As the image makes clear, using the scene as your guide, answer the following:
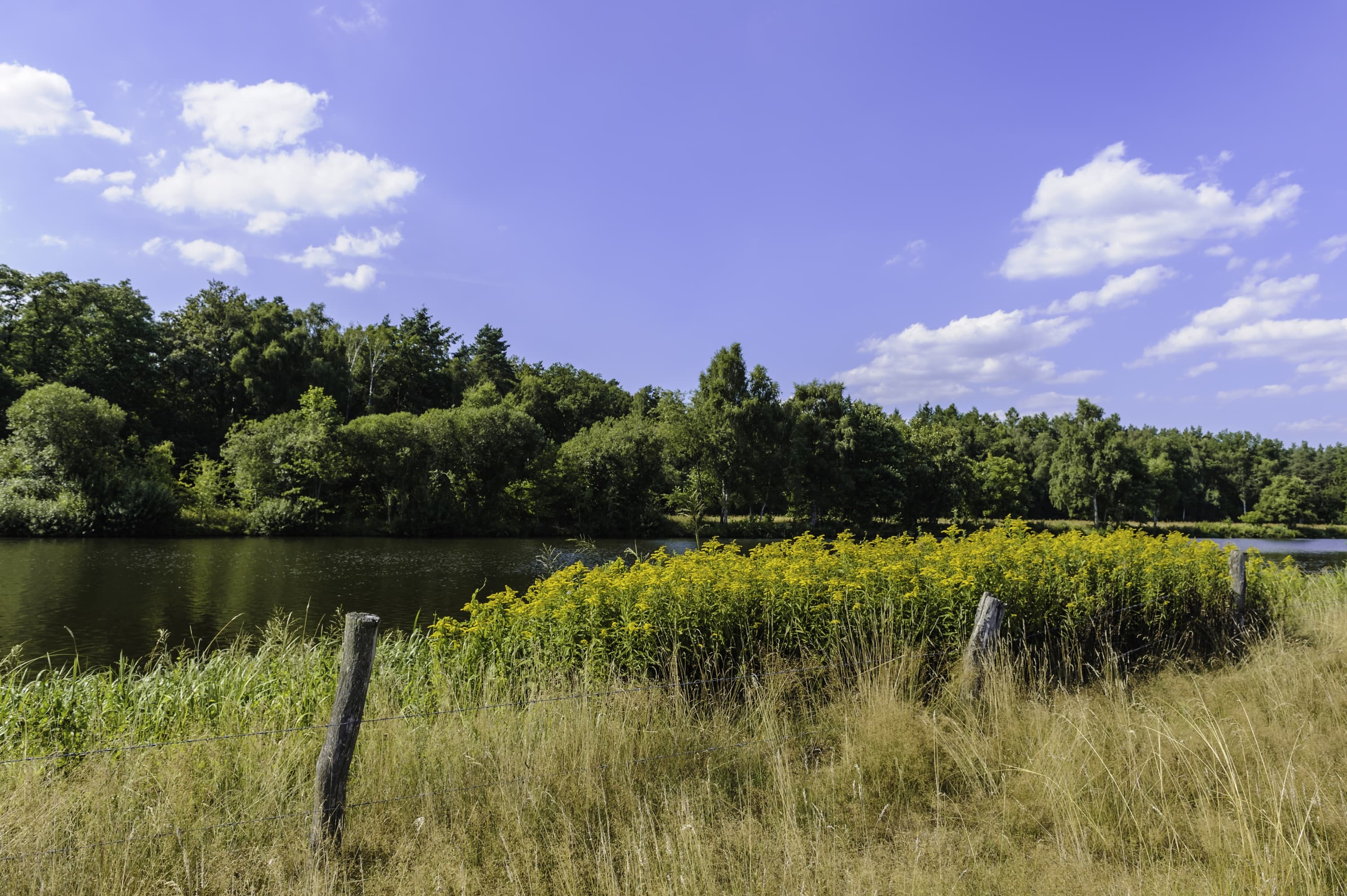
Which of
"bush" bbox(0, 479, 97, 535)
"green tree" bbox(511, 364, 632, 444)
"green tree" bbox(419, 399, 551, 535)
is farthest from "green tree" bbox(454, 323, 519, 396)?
"bush" bbox(0, 479, 97, 535)

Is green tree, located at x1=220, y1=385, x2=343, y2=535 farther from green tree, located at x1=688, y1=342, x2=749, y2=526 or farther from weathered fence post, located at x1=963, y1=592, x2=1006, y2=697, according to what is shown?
weathered fence post, located at x1=963, y1=592, x2=1006, y2=697

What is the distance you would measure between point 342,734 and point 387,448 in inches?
1510

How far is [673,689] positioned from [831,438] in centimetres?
3822

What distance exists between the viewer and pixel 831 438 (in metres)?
41.3

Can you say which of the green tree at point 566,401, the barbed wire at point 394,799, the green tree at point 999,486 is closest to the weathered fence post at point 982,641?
the barbed wire at point 394,799

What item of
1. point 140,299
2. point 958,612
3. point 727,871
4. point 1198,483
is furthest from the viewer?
point 1198,483

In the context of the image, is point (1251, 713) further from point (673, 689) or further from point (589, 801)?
point (589, 801)

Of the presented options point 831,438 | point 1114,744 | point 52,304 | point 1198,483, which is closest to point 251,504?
point 52,304

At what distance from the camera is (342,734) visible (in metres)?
3.13

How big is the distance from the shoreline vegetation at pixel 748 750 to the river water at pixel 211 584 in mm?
1765

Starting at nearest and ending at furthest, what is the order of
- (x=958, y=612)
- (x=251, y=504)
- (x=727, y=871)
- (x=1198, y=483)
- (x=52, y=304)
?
(x=727, y=871), (x=958, y=612), (x=251, y=504), (x=52, y=304), (x=1198, y=483)

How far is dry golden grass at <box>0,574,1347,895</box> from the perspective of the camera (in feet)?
9.18

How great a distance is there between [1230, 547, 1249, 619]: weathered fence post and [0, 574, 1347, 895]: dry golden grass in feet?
9.67

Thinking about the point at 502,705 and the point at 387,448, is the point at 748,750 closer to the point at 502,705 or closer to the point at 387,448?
the point at 502,705
